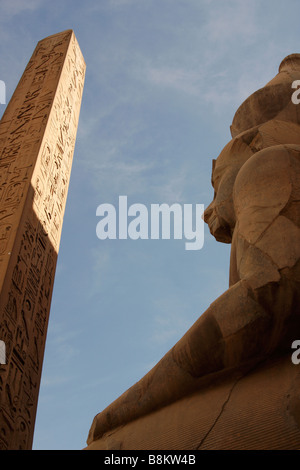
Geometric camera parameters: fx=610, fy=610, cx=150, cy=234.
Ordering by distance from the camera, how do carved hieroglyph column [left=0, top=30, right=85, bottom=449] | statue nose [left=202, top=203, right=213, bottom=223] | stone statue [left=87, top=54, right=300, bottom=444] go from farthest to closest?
carved hieroglyph column [left=0, top=30, right=85, bottom=449], statue nose [left=202, top=203, right=213, bottom=223], stone statue [left=87, top=54, right=300, bottom=444]

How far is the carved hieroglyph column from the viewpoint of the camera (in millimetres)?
4914

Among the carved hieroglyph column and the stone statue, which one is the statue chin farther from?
the carved hieroglyph column

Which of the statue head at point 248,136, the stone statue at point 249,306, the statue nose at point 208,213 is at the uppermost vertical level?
the statue head at point 248,136

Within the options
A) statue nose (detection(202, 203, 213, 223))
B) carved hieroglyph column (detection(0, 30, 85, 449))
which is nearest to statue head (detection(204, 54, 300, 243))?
statue nose (detection(202, 203, 213, 223))

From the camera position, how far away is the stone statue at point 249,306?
299 centimetres

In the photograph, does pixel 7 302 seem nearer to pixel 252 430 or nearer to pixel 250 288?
pixel 250 288

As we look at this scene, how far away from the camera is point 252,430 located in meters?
2.56

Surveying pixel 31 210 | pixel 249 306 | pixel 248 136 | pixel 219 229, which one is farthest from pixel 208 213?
pixel 31 210

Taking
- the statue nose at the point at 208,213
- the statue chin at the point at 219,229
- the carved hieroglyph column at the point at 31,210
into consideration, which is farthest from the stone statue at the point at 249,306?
the carved hieroglyph column at the point at 31,210

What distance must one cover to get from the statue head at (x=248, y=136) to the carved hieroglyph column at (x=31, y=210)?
1.96 metres

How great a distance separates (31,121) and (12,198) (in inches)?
63.2

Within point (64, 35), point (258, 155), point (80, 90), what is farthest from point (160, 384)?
point (64, 35)

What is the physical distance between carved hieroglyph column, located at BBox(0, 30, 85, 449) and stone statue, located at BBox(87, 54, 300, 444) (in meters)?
1.75

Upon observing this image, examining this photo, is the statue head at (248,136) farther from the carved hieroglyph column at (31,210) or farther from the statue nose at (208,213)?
the carved hieroglyph column at (31,210)
